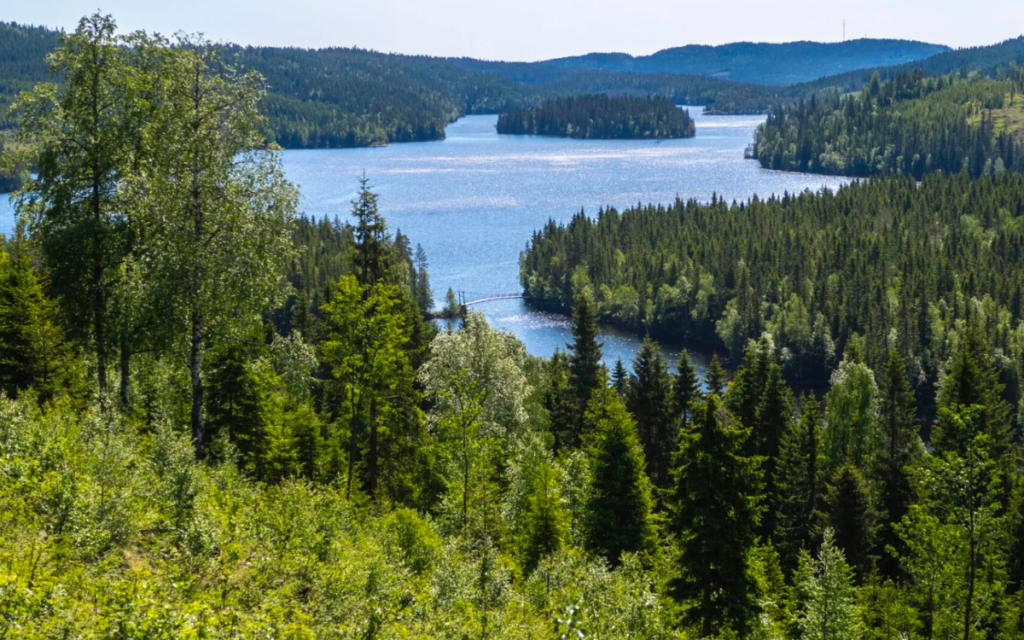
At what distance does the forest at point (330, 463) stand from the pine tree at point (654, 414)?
8.3 inches

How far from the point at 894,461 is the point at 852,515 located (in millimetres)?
9325

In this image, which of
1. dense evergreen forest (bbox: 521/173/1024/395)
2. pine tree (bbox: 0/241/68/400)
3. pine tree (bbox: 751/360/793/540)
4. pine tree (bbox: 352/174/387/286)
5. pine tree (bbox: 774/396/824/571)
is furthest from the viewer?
dense evergreen forest (bbox: 521/173/1024/395)

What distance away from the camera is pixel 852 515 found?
183 feet

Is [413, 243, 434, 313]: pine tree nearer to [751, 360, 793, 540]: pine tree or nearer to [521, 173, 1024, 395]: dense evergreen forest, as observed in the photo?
[521, 173, 1024, 395]: dense evergreen forest

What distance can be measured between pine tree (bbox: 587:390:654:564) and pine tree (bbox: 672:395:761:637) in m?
4.81

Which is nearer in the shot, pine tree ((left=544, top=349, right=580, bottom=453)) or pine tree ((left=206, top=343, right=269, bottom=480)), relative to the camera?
pine tree ((left=206, top=343, right=269, bottom=480))

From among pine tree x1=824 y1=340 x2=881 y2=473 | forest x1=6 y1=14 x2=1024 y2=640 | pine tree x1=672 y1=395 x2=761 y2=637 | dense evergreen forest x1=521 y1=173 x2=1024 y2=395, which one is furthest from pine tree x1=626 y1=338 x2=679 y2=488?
dense evergreen forest x1=521 y1=173 x2=1024 y2=395

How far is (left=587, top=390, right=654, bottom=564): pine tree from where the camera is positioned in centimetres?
3769

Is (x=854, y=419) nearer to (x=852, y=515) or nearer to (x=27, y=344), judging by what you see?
(x=852, y=515)

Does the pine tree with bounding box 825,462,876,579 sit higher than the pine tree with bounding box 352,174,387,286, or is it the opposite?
the pine tree with bounding box 352,174,387,286

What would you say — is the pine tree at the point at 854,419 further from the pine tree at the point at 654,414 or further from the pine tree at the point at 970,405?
the pine tree at the point at 654,414

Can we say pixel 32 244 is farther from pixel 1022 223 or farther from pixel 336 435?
pixel 1022 223

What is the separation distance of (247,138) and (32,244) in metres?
8.81

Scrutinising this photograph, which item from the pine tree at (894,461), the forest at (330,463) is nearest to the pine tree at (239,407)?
the forest at (330,463)
